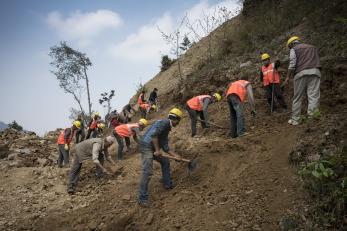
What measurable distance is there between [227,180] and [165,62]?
650 inches

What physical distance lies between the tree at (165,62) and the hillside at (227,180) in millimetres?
10147

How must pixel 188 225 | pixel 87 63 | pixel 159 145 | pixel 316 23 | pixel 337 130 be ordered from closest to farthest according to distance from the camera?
pixel 188 225, pixel 337 130, pixel 159 145, pixel 316 23, pixel 87 63

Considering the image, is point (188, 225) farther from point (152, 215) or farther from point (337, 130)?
point (337, 130)

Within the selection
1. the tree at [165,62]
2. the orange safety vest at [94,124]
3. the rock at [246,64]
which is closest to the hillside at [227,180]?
the rock at [246,64]

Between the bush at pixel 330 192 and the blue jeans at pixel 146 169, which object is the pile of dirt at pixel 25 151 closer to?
the blue jeans at pixel 146 169

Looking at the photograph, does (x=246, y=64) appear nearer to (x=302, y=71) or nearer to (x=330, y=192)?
(x=302, y=71)

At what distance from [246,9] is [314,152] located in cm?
1289

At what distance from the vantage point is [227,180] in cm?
519

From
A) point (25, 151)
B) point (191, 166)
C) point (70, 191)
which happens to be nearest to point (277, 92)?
point (191, 166)

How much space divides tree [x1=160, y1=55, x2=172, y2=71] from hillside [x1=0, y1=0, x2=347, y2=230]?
33.3ft

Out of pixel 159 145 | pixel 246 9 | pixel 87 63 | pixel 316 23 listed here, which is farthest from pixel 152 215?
pixel 87 63

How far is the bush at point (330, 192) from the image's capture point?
10.6 feet

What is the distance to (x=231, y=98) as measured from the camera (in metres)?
6.77

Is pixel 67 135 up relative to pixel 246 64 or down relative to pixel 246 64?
→ down
